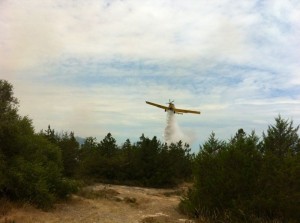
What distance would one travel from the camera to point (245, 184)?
15.0 m

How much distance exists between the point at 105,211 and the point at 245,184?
6.97m

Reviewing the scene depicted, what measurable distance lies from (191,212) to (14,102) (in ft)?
35.6

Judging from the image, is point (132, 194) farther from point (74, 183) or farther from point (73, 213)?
point (73, 213)

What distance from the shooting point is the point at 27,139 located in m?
18.8

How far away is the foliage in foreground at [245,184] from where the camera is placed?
46.4 ft

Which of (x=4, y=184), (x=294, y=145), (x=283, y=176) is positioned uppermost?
(x=294, y=145)

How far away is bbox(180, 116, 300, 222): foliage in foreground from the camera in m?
14.2

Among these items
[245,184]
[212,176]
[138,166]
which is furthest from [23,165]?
[138,166]

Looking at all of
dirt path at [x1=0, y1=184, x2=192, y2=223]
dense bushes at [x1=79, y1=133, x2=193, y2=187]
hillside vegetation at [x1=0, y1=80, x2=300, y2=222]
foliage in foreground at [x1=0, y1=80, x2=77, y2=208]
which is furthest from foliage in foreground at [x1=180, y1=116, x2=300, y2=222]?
dense bushes at [x1=79, y1=133, x2=193, y2=187]

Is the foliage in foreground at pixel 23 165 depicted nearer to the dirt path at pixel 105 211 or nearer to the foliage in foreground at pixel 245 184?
the dirt path at pixel 105 211

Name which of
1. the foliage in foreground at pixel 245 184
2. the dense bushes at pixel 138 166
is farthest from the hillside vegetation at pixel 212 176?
the dense bushes at pixel 138 166

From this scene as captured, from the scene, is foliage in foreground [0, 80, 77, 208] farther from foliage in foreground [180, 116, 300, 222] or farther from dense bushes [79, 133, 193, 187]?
dense bushes [79, 133, 193, 187]

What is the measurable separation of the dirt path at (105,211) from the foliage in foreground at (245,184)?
1492mm

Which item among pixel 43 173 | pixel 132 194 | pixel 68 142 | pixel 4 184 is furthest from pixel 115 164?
pixel 4 184
